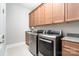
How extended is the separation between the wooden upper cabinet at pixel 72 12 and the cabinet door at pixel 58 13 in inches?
5.4

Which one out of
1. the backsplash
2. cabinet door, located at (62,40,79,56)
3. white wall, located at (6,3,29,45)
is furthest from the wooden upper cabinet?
white wall, located at (6,3,29,45)

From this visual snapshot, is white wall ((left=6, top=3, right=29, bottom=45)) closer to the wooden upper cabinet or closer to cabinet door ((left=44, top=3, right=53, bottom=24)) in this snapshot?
the wooden upper cabinet

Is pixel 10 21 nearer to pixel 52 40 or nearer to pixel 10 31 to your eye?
pixel 10 31

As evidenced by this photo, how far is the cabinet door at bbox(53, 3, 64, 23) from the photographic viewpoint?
4.16 feet

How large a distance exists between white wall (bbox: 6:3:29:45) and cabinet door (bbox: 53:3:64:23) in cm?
43

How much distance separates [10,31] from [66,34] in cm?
64

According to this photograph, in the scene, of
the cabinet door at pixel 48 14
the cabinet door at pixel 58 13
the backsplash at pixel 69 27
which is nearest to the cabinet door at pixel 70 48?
the backsplash at pixel 69 27

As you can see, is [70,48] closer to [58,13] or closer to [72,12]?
[72,12]

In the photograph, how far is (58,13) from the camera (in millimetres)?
1381

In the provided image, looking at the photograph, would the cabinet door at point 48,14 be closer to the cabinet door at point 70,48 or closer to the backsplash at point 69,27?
the backsplash at point 69,27

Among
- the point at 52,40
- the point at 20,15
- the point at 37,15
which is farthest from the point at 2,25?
the point at 37,15

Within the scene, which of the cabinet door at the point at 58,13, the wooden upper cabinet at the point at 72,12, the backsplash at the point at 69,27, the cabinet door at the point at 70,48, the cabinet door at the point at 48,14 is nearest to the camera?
the cabinet door at the point at 70,48

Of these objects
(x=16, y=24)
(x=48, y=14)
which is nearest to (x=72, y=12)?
(x=16, y=24)

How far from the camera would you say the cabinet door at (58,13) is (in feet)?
4.16
